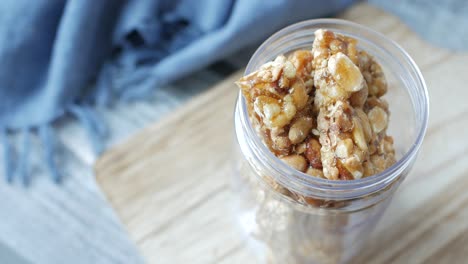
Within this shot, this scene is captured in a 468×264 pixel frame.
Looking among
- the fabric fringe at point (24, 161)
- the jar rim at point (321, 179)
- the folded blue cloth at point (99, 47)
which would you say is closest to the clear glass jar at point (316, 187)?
the jar rim at point (321, 179)

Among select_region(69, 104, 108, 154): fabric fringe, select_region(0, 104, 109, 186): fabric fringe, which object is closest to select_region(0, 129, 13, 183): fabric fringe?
select_region(0, 104, 109, 186): fabric fringe

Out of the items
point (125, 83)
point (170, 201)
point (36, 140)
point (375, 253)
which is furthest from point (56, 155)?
point (375, 253)

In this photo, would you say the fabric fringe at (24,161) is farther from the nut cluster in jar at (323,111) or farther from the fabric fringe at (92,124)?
the nut cluster in jar at (323,111)

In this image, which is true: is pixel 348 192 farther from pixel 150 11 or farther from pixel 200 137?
pixel 150 11

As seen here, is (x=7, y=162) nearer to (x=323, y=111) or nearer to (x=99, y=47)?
(x=99, y=47)

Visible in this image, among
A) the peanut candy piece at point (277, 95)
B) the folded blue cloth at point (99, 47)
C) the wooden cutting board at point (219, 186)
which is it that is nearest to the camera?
the peanut candy piece at point (277, 95)

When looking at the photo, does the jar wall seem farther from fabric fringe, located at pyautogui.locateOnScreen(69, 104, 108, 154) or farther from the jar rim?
fabric fringe, located at pyautogui.locateOnScreen(69, 104, 108, 154)
